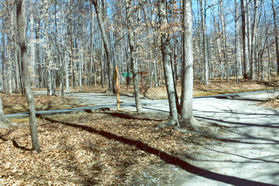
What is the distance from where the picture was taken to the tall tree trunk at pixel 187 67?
294 inches

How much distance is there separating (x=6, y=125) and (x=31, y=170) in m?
4.86

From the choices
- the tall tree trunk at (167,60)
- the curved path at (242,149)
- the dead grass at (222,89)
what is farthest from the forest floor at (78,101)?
the tall tree trunk at (167,60)

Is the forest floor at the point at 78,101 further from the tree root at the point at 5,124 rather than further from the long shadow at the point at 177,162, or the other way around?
the long shadow at the point at 177,162

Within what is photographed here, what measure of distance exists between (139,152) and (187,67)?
11.6 feet

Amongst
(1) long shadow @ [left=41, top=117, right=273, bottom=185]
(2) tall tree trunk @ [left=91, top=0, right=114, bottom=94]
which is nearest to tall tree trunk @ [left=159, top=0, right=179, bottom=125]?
(1) long shadow @ [left=41, top=117, right=273, bottom=185]

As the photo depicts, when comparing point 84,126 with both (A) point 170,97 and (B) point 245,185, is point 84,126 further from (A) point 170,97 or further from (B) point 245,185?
(B) point 245,185

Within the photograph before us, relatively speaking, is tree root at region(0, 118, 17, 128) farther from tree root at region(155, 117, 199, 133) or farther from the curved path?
the curved path

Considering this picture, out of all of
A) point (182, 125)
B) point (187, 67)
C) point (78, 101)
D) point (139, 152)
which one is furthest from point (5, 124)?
point (187, 67)

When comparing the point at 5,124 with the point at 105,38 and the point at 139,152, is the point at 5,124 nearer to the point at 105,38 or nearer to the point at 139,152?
the point at 139,152

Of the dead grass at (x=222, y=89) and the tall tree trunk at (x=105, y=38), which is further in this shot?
the dead grass at (x=222, y=89)

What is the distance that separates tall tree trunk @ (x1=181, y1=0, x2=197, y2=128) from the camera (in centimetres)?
747

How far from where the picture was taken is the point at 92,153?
607cm

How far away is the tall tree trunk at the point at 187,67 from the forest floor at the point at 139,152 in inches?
28.5

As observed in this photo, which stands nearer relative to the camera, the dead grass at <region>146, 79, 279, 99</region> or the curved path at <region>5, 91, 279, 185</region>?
the curved path at <region>5, 91, 279, 185</region>
